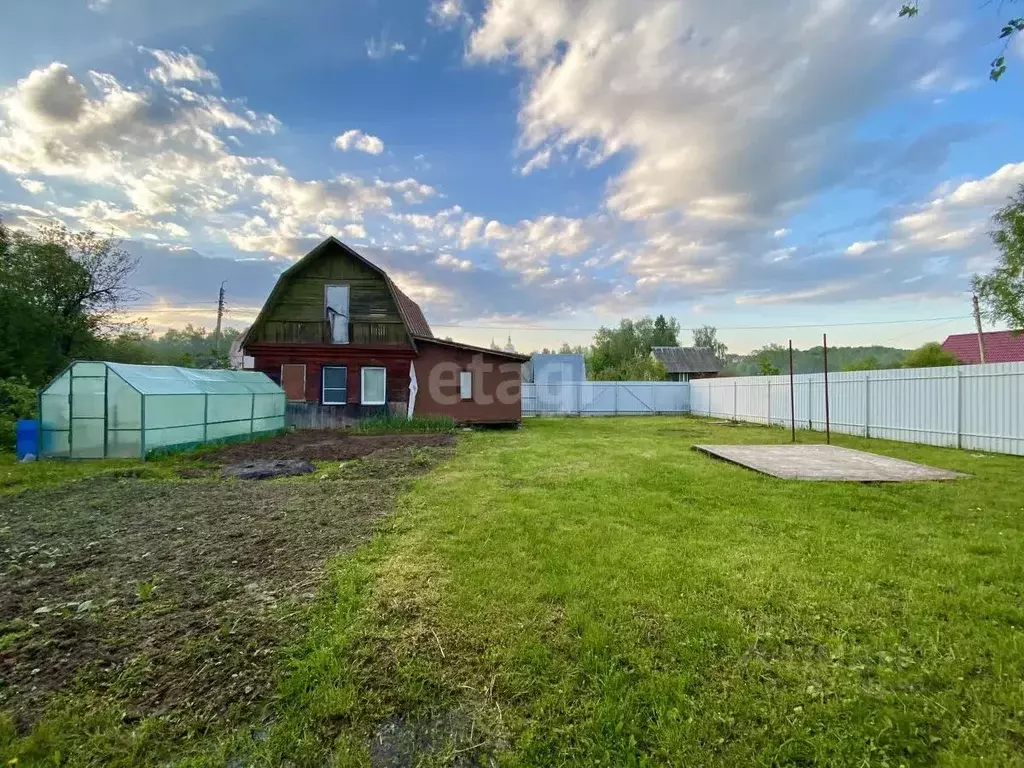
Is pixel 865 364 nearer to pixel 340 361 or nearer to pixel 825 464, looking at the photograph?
pixel 825 464

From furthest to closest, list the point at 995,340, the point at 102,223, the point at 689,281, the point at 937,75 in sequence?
the point at 689,281, the point at 995,340, the point at 102,223, the point at 937,75

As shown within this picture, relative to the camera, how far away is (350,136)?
11.9m

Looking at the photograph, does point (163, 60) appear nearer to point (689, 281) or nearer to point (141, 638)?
point (141, 638)

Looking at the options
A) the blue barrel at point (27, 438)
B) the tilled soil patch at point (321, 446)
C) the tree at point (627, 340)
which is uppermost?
the tree at point (627, 340)

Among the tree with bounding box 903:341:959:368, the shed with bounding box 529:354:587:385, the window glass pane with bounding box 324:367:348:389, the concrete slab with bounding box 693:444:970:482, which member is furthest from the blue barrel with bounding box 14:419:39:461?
the tree with bounding box 903:341:959:368

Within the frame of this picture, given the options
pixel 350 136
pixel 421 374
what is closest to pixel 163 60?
pixel 350 136

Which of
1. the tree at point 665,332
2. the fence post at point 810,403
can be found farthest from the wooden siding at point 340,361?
the tree at point 665,332

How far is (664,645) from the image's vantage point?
8.58 feet

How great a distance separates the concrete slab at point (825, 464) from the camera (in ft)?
23.1

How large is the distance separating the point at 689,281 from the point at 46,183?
31351mm

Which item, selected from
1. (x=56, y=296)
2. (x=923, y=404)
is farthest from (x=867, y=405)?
(x=56, y=296)

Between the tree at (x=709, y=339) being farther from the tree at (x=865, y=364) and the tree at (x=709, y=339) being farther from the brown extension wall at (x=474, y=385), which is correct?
the brown extension wall at (x=474, y=385)

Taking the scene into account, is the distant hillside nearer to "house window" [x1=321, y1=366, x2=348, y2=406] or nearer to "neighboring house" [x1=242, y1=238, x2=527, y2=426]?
"neighboring house" [x1=242, y1=238, x2=527, y2=426]

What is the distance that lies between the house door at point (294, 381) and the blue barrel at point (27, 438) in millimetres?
6817
